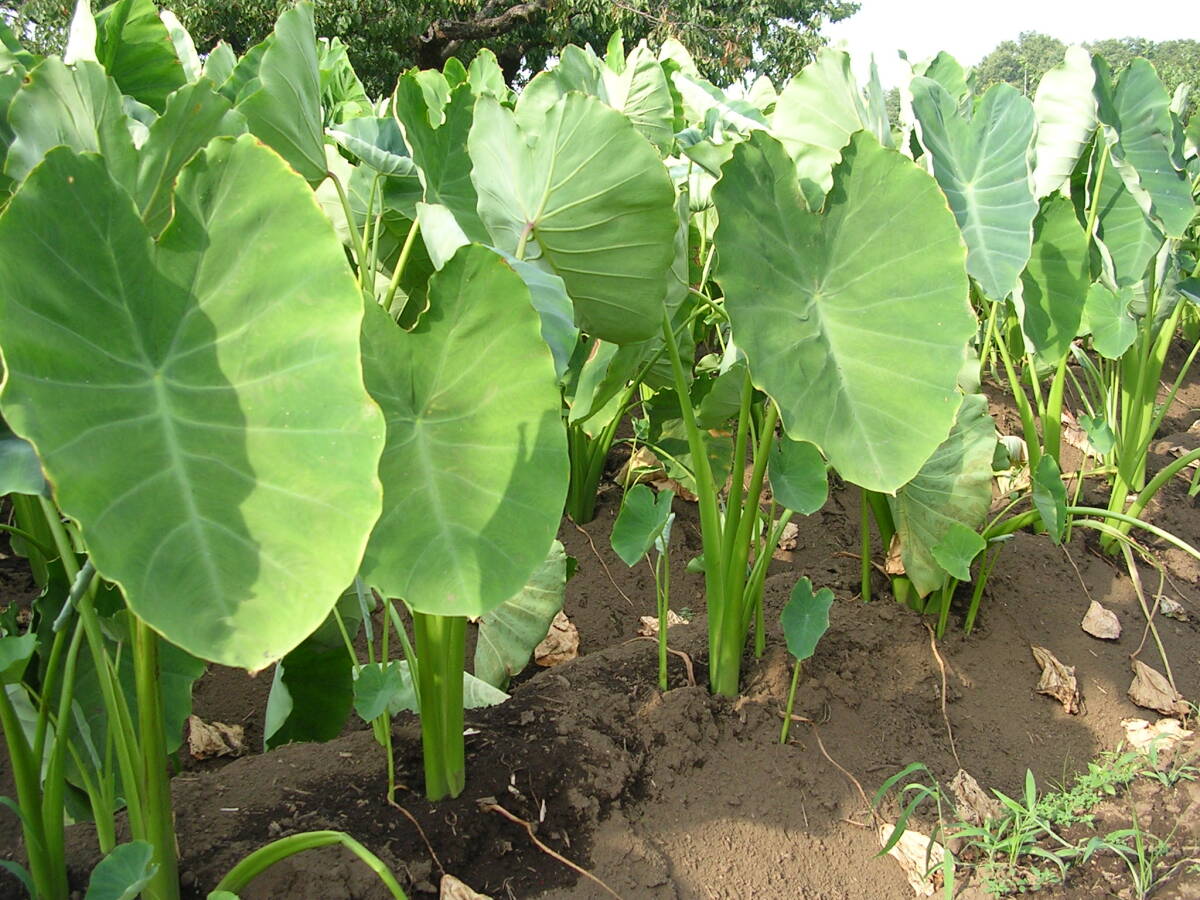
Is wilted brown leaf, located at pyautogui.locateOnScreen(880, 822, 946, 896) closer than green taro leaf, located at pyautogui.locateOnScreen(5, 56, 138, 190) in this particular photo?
No

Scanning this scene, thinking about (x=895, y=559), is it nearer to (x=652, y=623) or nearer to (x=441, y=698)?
(x=652, y=623)

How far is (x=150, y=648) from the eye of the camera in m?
1.00

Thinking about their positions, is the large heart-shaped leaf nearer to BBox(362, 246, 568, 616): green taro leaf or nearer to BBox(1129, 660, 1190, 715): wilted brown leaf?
BBox(362, 246, 568, 616): green taro leaf

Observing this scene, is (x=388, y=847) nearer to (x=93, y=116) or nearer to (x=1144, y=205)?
(x=93, y=116)

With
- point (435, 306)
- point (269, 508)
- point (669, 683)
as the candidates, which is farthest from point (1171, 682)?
point (269, 508)

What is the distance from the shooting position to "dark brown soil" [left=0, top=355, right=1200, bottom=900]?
1.32 meters

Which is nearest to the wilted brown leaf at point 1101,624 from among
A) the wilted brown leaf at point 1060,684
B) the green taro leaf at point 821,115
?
the wilted brown leaf at point 1060,684

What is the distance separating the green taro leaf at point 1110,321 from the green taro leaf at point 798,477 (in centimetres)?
124

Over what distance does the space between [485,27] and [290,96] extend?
37.7 ft

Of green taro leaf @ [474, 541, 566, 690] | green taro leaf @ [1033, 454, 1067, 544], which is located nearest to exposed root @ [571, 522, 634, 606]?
green taro leaf @ [474, 541, 566, 690]

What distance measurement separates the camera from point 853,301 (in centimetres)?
140

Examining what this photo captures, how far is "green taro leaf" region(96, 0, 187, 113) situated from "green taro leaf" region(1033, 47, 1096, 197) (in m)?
1.94

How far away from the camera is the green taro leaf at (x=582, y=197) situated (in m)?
1.19

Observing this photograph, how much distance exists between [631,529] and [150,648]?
2.65 feet
